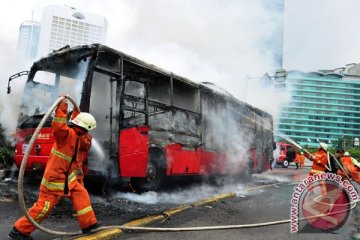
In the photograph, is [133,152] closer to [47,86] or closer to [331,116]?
[47,86]

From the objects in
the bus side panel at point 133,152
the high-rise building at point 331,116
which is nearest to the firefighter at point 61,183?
the bus side panel at point 133,152

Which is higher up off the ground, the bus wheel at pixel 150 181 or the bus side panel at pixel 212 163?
the bus side panel at pixel 212 163

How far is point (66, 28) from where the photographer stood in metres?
10.1

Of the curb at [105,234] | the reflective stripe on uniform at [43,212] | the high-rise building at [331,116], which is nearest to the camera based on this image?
the reflective stripe on uniform at [43,212]

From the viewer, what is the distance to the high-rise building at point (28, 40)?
8755 mm

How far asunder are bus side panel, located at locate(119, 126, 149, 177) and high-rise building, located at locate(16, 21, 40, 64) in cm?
382

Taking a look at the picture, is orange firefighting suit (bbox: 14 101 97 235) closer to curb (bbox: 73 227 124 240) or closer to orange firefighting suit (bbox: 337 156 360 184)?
curb (bbox: 73 227 124 240)

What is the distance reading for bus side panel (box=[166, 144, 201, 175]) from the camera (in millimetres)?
7301

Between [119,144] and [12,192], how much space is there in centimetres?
219

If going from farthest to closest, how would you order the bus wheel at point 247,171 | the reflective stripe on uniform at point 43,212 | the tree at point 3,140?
1. the bus wheel at point 247,171
2. the tree at point 3,140
3. the reflective stripe on uniform at point 43,212

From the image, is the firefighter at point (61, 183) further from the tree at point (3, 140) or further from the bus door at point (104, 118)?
the tree at point (3, 140)

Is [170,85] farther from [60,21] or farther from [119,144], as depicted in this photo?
[60,21]

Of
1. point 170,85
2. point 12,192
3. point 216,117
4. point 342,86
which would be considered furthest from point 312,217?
point 342,86

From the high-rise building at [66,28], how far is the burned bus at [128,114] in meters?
2.80
